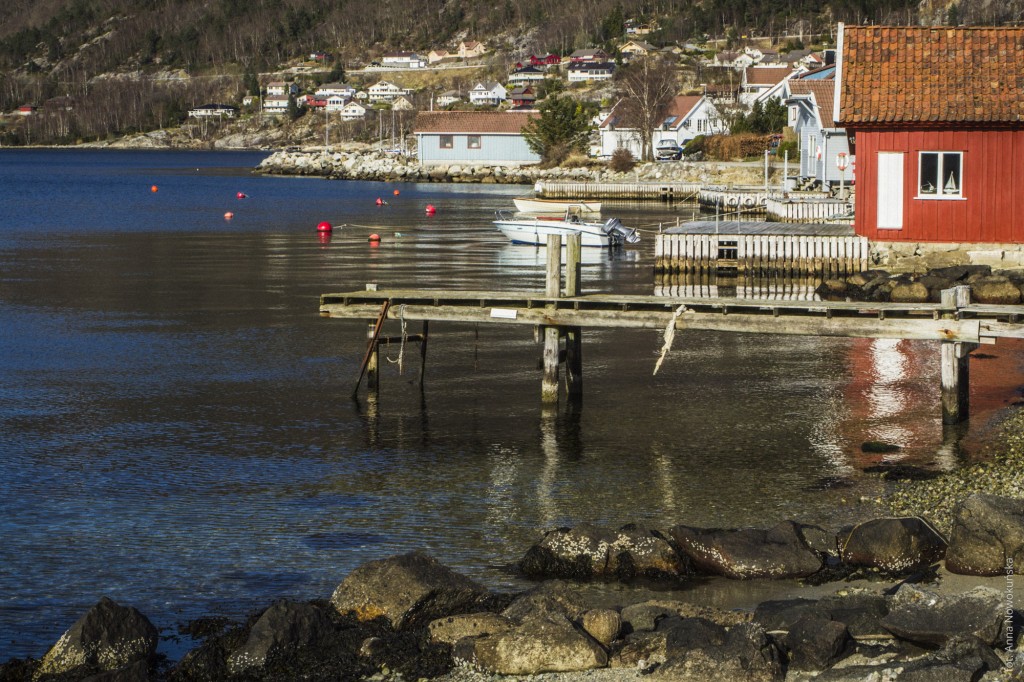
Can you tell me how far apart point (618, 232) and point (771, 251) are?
13955 mm

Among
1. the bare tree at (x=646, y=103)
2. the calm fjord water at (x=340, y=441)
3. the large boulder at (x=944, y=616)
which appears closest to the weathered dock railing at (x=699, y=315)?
the calm fjord water at (x=340, y=441)

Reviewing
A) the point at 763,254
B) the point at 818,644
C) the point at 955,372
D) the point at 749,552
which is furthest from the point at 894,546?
the point at 763,254

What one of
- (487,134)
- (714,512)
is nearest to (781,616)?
(714,512)

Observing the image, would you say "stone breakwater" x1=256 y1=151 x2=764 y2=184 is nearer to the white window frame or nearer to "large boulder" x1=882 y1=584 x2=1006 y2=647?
the white window frame

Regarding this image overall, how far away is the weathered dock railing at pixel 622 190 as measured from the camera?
82688 mm

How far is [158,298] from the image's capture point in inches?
1417

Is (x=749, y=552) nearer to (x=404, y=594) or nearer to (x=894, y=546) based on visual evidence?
(x=894, y=546)

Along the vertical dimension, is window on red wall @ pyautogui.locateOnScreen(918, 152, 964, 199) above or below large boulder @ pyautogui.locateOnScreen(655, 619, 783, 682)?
above

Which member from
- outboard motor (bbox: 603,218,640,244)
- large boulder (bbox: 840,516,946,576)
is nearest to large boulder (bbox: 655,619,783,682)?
large boulder (bbox: 840,516,946,576)

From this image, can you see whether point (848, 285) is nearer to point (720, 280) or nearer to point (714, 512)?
point (720, 280)

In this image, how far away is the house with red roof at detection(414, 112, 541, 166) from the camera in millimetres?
118250

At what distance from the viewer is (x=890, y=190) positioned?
1330 inches

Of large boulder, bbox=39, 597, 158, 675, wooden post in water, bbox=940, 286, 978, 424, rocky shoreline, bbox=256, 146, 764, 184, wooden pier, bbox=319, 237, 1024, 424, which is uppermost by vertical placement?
rocky shoreline, bbox=256, 146, 764, 184

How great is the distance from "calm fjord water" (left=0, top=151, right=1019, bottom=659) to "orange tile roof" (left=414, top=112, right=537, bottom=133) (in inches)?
3223
